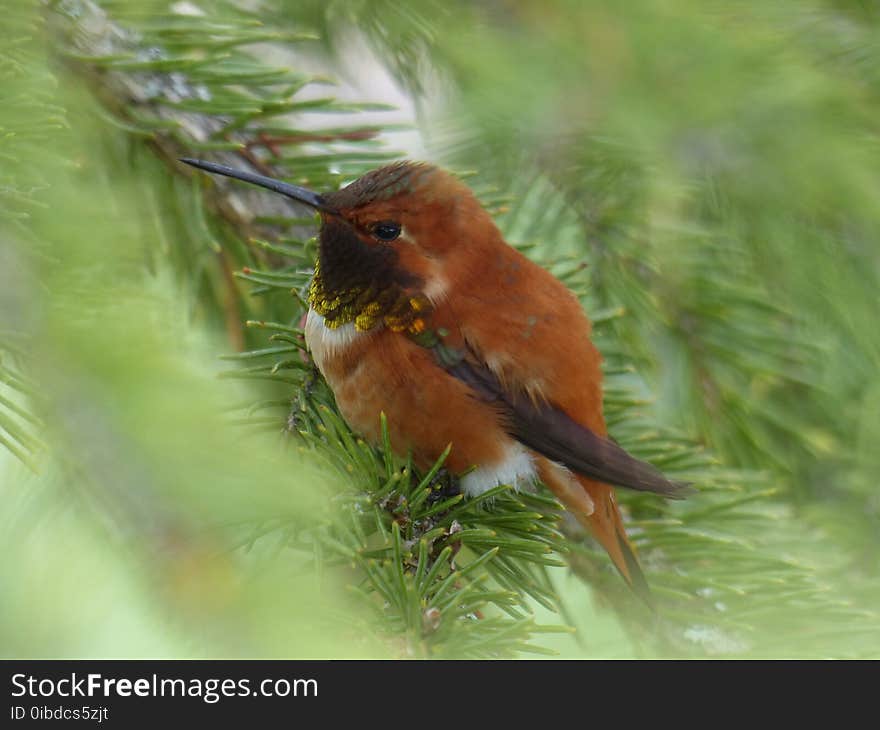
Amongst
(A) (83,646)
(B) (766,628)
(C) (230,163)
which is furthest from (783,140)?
(A) (83,646)

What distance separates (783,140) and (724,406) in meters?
0.56

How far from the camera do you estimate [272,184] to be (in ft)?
5.09

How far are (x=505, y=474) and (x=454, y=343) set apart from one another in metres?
0.25

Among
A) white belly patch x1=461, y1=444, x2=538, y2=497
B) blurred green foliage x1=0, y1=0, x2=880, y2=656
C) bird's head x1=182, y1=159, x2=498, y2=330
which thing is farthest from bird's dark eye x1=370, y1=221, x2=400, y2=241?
white belly patch x1=461, y1=444, x2=538, y2=497

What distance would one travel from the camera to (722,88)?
1.59 m

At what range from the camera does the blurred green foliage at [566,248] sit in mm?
1109

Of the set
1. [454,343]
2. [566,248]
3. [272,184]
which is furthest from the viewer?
[566,248]

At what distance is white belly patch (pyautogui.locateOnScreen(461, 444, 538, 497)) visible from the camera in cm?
163

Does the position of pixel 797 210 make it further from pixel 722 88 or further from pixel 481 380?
pixel 481 380

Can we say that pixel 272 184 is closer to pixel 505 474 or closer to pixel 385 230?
pixel 385 230

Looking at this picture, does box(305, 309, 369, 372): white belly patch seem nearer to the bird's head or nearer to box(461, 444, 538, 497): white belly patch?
the bird's head

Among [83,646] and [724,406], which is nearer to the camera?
[83,646]

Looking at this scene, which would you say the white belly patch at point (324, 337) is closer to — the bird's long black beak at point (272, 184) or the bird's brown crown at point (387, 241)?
the bird's brown crown at point (387, 241)

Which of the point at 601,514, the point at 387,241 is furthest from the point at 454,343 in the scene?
the point at 601,514
